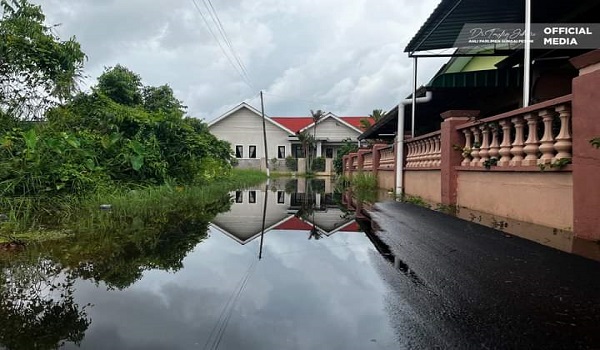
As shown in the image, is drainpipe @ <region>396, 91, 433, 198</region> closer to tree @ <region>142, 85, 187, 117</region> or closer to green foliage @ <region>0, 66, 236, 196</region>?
green foliage @ <region>0, 66, 236, 196</region>

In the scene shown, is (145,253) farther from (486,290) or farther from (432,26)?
(432,26)

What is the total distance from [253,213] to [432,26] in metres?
6.12

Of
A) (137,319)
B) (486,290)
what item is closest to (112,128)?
(137,319)

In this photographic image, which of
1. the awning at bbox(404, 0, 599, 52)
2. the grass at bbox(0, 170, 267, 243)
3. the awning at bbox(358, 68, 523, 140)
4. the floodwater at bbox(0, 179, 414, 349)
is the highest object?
the awning at bbox(404, 0, 599, 52)

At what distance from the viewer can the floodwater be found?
2.68 meters

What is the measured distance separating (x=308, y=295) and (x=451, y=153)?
5985 mm

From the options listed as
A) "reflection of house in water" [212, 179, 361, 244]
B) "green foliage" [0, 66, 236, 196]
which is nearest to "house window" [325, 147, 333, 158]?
"green foliage" [0, 66, 236, 196]

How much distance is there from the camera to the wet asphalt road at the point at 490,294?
244cm

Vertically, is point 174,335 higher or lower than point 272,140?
lower

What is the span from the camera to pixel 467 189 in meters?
8.00

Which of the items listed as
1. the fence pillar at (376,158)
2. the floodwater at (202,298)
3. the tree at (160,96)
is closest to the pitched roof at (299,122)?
the tree at (160,96)

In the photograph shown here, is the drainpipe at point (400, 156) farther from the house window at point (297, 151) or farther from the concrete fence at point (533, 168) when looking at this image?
the house window at point (297, 151)

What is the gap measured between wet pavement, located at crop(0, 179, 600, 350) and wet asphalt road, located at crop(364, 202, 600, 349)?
11mm

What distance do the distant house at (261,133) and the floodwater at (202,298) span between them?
128ft
